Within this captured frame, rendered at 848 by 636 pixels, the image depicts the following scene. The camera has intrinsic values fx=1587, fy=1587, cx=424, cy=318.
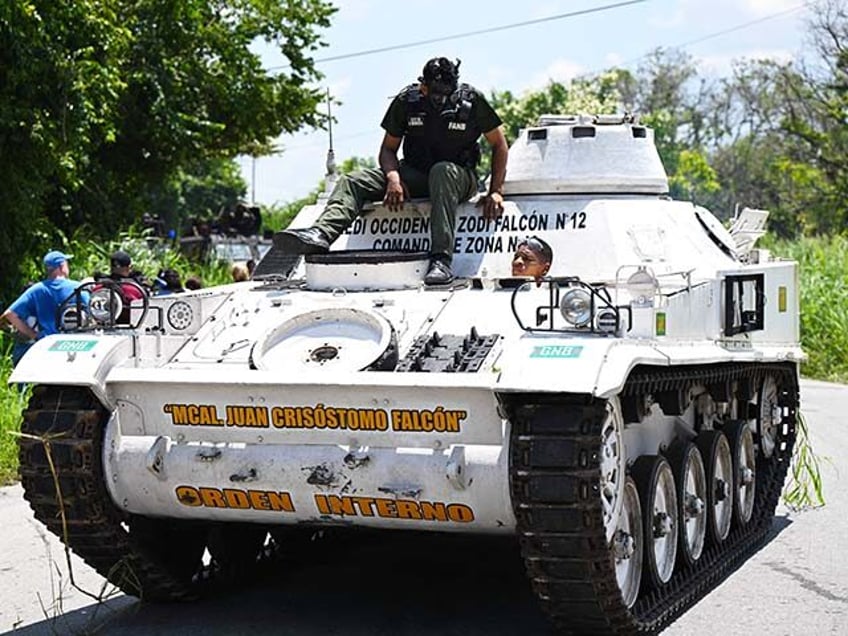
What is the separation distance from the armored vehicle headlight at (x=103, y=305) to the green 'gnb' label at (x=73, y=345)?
33 cm

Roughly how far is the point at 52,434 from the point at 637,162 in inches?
158

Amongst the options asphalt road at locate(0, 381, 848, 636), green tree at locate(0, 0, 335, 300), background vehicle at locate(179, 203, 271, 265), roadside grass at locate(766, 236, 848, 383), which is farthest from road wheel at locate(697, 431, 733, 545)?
background vehicle at locate(179, 203, 271, 265)

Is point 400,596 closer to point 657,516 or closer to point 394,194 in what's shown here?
point 657,516

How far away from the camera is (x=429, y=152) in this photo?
30.9 feet

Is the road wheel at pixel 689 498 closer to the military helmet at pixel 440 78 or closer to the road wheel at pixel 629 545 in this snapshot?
the road wheel at pixel 629 545

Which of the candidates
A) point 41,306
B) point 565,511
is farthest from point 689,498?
point 41,306

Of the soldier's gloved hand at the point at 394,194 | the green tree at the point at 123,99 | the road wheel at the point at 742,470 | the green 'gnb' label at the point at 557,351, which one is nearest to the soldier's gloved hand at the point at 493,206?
the soldier's gloved hand at the point at 394,194

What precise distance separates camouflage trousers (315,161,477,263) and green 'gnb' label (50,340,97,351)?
1.78 metres

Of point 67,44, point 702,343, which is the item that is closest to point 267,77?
point 67,44

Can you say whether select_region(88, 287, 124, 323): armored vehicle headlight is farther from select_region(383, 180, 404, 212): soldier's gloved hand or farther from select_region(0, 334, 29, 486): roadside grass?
select_region(0, 334, 29, 486): roadside grass

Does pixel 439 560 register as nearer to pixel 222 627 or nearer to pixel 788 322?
pixel 222 627

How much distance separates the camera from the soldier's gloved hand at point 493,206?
919 centimetres

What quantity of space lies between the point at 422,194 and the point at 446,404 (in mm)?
2744

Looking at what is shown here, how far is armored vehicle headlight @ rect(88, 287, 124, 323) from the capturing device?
8023mm
